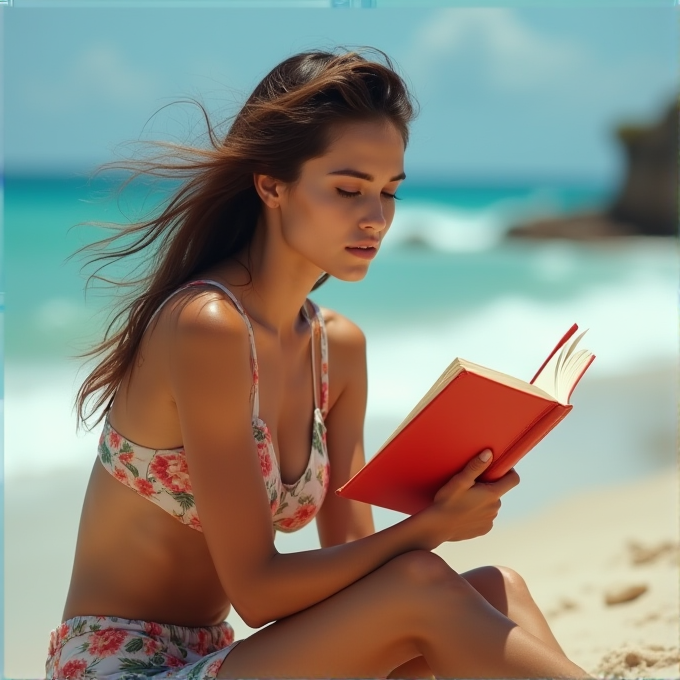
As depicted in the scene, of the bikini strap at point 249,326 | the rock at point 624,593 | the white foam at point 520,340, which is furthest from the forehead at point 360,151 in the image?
the white foam at point 520,340

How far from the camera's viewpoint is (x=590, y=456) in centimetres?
623

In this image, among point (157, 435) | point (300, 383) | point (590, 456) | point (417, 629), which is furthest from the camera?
point (590, 456)

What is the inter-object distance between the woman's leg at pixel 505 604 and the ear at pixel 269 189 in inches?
37.3

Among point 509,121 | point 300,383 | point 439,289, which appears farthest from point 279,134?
point 509,121

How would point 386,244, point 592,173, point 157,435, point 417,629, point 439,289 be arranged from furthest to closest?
1. point 592,173
2. point 386,244
3. point 439,289
4. point 157,435
5. point 417,629

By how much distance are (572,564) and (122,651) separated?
2.92m

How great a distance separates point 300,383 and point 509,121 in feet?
81.8

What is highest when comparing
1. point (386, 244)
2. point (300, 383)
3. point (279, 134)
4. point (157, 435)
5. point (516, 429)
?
point (386, 244)

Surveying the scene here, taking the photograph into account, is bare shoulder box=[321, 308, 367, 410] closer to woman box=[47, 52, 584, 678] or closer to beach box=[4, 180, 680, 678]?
woman box=[47, 52, 584, 678]

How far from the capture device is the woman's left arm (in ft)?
8.75

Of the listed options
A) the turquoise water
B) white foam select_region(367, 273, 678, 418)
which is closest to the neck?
the turquoise water

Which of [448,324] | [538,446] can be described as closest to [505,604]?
[538,446]

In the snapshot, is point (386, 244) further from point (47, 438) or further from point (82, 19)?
point (47, 438)

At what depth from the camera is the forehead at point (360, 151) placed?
7.54ft
